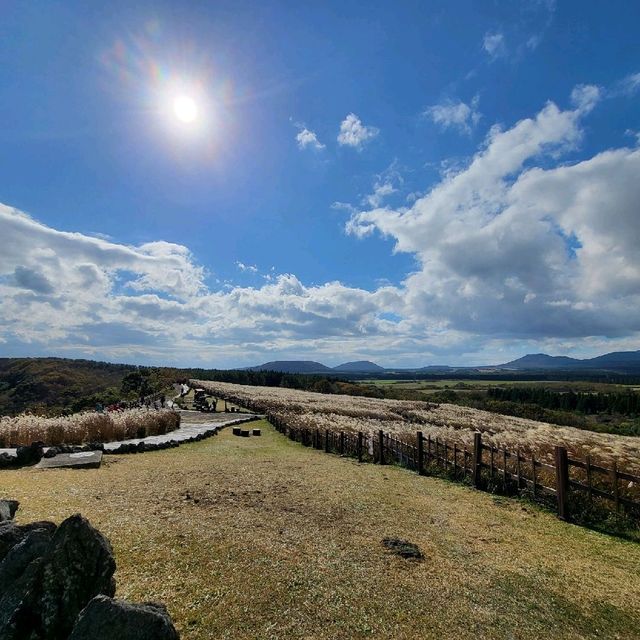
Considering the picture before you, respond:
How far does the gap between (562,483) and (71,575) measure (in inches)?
437

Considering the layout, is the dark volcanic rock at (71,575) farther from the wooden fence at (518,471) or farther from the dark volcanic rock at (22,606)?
the wooden fence at (518,471)

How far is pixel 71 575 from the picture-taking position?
5129 mm

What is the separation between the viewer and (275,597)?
618 centimetres

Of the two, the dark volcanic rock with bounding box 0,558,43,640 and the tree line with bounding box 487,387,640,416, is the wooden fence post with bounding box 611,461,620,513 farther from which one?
the tree line with bounding box 487,387,640,416

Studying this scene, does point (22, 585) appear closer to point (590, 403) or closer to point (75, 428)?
point (75, 428)

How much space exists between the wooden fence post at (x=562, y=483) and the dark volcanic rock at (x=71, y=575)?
10535 mm

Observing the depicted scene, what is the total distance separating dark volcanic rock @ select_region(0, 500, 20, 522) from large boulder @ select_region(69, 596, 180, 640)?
13.2ft

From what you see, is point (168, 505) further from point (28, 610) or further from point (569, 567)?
point (569, 567)

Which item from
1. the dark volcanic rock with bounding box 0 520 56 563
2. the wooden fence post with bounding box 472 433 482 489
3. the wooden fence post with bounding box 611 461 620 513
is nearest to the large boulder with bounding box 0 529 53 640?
the dark volcanic rock with bounding box 0 520 56 563

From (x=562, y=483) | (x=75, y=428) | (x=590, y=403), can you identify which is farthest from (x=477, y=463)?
(x=590, y=403)

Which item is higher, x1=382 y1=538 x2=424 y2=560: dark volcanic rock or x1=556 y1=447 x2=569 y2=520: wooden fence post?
x1=556 y1=447 x2=569 y2=520: wooden fence post

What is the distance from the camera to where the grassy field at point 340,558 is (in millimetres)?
5855

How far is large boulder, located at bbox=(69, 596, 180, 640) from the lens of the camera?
170 inches

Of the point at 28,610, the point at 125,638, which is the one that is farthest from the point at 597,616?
the point at 28,610
